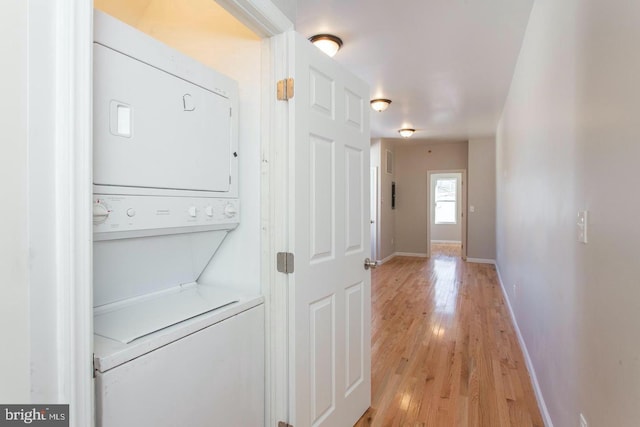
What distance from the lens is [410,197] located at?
7.91 metres

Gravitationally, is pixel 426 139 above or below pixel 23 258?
above

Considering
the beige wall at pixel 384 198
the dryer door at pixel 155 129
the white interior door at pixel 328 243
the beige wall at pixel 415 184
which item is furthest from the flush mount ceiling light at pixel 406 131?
the dryer door at pixel 155 129

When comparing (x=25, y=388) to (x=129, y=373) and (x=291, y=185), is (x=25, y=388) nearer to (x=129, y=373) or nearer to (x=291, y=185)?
(x=129, y=373)

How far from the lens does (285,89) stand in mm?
1474

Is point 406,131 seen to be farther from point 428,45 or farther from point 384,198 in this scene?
point 428,45

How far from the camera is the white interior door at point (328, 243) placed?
150 cm

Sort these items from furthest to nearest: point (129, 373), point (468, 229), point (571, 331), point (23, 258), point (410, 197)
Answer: point (410, 197) < point (468, 229) < point (571, 331) < point (129, 373) < point (23, 258)

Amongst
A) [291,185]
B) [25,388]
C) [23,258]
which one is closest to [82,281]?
[23,258]

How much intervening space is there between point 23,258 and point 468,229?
7.35 metres

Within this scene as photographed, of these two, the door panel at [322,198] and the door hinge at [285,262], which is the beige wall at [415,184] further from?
the door hinge at [285,262]

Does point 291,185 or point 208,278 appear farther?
point 208,278

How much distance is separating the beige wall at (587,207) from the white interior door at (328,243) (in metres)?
0.97

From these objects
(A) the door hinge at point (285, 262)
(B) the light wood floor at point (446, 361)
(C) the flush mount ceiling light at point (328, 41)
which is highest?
(C) the flush mount ceiling light at point (328, 41)

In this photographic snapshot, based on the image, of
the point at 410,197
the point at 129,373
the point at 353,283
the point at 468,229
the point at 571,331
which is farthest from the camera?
the point at 410,197
